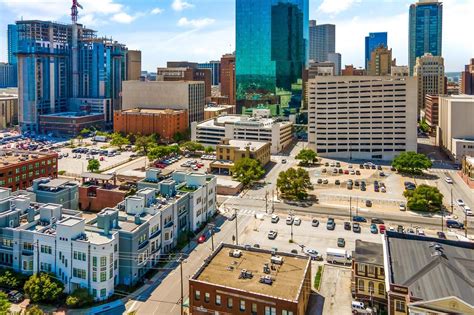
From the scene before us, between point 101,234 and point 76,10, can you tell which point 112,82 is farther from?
point 101,234

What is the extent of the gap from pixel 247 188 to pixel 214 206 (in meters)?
18.8

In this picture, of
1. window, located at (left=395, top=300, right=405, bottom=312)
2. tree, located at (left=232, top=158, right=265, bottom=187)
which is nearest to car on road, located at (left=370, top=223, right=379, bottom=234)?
window, located at (left=395, top=300, right=405, bottom=312)


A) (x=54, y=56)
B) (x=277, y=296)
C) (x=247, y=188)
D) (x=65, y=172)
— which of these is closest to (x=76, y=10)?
(x=54, y=56)

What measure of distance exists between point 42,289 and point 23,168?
3826cm

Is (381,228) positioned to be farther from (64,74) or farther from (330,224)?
(64,74)

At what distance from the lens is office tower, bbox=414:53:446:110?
179625mm

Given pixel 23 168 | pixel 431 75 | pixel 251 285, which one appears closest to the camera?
pixel 251 285

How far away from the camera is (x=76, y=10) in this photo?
564 ft

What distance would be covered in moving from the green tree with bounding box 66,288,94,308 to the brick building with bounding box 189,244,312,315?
9910 mm

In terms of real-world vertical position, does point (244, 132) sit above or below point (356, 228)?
above

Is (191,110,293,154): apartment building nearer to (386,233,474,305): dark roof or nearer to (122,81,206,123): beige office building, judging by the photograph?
(122,81,206,123): beige office building

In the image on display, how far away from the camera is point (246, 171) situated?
276ft

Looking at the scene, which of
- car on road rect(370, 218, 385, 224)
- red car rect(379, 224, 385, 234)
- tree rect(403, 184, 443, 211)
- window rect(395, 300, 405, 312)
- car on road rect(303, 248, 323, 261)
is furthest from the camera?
tree rect(403, 184, 443, 211)

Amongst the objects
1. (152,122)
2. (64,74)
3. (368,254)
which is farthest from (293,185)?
(64,74)
